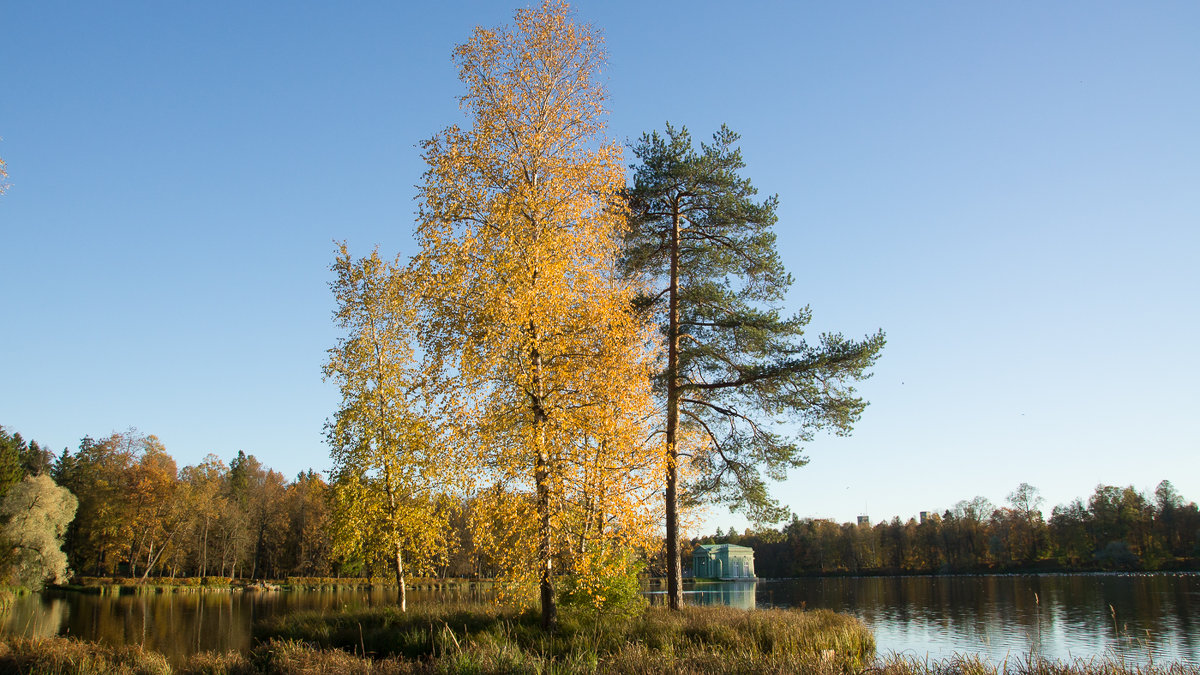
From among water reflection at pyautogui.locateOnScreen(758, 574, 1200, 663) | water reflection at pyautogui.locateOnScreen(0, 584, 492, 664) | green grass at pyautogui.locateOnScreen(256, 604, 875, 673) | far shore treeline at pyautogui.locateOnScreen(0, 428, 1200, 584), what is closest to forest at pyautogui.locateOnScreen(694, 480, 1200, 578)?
far shore treeline at pyautogui.locateOnScreen(0, 428, 1200, 584)

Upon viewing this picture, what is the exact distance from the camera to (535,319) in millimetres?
11484

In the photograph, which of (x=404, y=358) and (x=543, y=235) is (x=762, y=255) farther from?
(x=404, y=358)

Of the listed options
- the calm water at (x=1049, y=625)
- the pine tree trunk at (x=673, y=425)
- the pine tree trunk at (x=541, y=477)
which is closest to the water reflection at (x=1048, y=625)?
the calm water at (x=1049, y=625)

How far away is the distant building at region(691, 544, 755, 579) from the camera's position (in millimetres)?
111250

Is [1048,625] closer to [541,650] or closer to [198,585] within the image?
[541,650]

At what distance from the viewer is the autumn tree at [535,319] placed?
11.3 meters

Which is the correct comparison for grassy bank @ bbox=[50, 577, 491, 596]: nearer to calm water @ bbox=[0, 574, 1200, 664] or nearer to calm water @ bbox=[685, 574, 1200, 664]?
calm water @ bbox=[0, 574, 1200, 664]

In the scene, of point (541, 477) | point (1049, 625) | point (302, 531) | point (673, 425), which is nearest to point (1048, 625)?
point (1049, 625)

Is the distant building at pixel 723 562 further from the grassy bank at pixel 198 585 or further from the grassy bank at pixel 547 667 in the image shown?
the grassy bank at pixel 547 667

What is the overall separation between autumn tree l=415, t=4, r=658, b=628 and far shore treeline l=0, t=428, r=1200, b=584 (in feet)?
33.7

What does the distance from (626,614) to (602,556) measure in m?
3.28

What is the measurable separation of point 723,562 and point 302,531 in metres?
68.5

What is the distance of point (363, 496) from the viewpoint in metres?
20.0

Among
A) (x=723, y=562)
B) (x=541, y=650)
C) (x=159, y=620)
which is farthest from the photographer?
(x=723, y=562)
